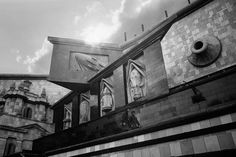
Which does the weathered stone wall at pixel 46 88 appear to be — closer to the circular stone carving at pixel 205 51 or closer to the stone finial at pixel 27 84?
the stone finial at pixel 27 84

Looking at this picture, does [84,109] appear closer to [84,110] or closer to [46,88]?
[84,110]

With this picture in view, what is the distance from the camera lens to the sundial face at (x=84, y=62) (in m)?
14.3

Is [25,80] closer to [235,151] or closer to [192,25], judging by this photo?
[192,25]

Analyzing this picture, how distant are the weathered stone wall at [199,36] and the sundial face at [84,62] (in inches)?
200

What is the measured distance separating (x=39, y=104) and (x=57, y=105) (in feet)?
27.3

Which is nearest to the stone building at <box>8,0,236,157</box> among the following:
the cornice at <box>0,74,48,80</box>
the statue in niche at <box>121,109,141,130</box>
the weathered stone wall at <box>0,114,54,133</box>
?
the statue in niche at <box>121,109,141,130</box>

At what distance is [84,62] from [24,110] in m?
14.3

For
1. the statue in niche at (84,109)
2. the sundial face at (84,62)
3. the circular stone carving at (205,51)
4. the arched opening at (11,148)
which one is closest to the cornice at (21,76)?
the arched opening at (11,148)

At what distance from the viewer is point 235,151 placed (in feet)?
17.2

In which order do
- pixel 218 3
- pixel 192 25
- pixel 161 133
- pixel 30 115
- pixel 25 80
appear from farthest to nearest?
pixel 25 80 → pixel 30 115 → pixel 192 25 → pixel 218 3 → pixel 161 133

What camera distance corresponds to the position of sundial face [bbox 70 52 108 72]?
14336mm

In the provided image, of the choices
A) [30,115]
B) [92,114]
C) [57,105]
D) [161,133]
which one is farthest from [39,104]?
[161,133]

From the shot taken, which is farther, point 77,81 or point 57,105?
point 57,105

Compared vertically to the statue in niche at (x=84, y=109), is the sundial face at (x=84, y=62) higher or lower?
higher
